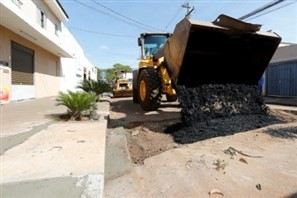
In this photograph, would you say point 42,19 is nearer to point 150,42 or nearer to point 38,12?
point 38,12

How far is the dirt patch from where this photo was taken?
188 inches

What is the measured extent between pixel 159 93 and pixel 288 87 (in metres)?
14.3

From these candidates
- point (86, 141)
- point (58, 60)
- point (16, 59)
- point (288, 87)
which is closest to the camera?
point (86, 141)

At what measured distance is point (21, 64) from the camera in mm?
13781

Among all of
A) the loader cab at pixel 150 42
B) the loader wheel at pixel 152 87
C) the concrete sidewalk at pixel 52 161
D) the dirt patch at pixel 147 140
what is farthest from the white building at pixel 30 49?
the dirt patch at pixel 147 140

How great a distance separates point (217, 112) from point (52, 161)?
147 inches

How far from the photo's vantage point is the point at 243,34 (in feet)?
19.5

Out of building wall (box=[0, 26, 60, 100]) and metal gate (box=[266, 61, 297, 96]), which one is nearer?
building wall (box=[0, 26, 60, 100])

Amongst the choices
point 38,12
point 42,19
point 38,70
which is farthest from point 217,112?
point 42,19

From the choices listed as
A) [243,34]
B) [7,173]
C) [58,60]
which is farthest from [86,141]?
[58,60]

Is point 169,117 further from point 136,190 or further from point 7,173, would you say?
point 7,173

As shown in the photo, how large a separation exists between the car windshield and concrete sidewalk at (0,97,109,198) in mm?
4864

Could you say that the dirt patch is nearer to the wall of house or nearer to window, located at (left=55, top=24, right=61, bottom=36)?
the wall of house

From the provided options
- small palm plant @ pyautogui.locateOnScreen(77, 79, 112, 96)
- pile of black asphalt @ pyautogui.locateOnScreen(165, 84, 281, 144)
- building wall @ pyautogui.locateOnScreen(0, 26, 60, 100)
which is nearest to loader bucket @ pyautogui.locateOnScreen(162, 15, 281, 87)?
pile of black asphalt @ pyautogui.locateOnScreen(165, 84, 281, 144)
